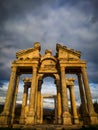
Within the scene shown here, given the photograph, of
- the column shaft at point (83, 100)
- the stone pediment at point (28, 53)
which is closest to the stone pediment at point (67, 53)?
the stone pediment at point (28, 53)

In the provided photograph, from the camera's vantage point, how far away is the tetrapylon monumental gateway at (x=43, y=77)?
21.1 metres

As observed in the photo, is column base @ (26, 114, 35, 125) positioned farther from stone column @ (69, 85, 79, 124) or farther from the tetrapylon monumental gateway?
stone column @ (69, 85, 79, 124)

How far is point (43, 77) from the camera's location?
28469mm

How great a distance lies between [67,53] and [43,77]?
22.2 feet

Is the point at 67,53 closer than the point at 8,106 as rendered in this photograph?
No

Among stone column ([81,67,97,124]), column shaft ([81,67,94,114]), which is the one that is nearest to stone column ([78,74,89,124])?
stone column ([81,67,97,124])

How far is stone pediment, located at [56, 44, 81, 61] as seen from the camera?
1000 inches

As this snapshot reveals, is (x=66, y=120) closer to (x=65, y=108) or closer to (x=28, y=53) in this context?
(x=65, y=108)

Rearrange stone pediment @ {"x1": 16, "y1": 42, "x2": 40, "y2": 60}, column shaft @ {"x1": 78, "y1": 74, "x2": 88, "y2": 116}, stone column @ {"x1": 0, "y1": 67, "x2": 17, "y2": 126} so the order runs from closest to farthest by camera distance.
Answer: stone column @ {"x1": 0, "y1": 67, "x2": 17, "y2": 126}
column shaft @ {"x1": 78, "y1": 74, "x2": 88, "y2": 116}
stone pediment @ {"x1": 16, "y1": 42, "x2": 40, "y2": 60}

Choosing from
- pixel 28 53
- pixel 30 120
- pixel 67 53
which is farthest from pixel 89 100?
pixel 28 53

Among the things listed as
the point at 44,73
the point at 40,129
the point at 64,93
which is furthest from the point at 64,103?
the point at 44,73

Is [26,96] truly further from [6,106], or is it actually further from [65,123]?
[65,123]

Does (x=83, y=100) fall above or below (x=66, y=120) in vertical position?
above

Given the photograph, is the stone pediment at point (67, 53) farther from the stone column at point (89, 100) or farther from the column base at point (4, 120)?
the column base at point (4, 120)
